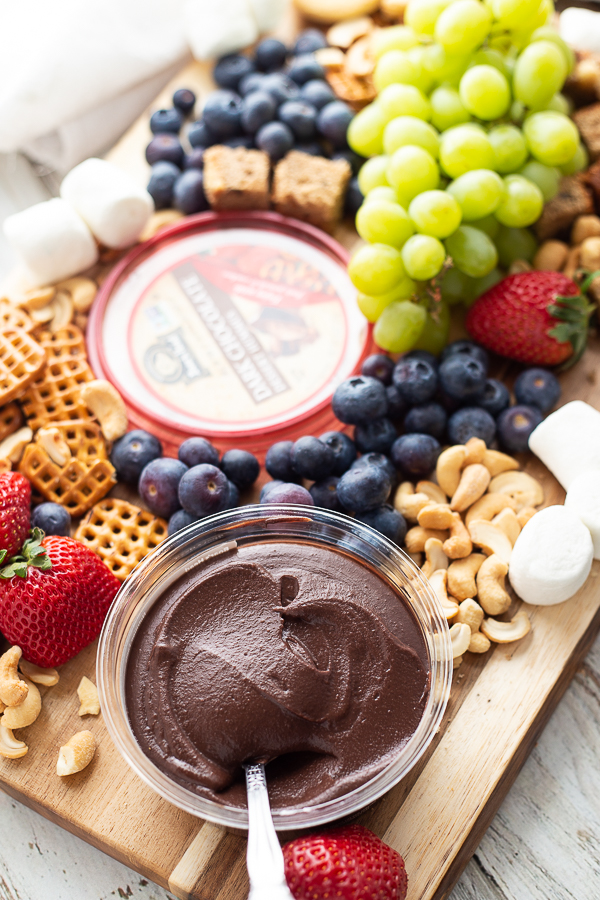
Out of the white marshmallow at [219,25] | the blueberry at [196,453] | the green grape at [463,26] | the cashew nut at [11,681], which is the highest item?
the white marshmallow at [219,25]

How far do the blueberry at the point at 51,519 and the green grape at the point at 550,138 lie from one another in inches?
47.4

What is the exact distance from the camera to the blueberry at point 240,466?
4.56 ft

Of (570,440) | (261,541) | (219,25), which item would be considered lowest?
(570,440)

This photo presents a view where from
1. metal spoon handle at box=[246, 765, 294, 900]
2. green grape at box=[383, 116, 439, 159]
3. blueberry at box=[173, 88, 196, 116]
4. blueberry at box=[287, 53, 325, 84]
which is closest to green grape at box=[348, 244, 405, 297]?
green grape at box=[383, 116, 439, 159]

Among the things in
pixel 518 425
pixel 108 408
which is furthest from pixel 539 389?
pixel 108 408

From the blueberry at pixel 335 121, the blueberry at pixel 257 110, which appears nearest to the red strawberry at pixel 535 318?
the blueberry at pixel 335 121

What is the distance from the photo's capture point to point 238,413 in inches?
60.2

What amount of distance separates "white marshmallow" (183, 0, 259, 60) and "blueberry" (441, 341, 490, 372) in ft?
3.26

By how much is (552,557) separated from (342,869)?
2.05 ft

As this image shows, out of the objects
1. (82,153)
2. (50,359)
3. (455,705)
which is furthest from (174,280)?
(455,705)

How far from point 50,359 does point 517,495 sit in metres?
1.00

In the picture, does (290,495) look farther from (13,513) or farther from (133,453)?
(13,513)

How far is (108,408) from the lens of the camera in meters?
1.46

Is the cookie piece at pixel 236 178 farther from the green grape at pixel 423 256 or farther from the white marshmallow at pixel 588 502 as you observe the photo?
the white marshmallow at pixel 588 502
